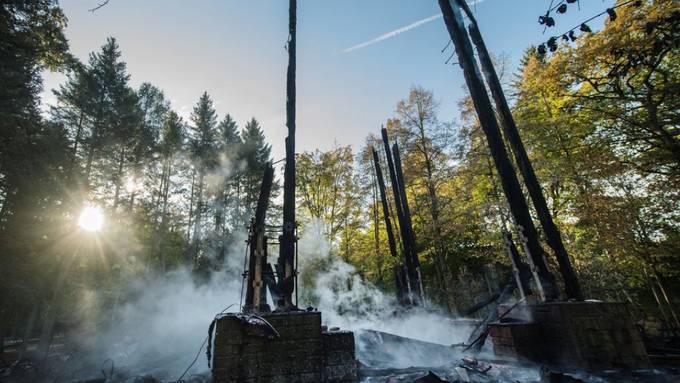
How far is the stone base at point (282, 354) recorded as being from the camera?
14.6 ft

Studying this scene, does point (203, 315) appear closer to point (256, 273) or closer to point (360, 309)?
point (360, 309)

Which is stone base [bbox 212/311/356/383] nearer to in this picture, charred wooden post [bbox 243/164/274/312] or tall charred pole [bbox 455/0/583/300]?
charred wooden post [bbox 243/164/274/312]

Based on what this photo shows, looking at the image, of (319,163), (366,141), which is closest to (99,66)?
(319,163)

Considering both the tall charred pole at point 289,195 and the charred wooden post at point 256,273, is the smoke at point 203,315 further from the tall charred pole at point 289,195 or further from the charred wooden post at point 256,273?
the charred wooden post at point 256,273

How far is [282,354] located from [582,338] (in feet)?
15.7

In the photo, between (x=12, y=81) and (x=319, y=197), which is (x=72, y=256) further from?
(x=319, y=197)

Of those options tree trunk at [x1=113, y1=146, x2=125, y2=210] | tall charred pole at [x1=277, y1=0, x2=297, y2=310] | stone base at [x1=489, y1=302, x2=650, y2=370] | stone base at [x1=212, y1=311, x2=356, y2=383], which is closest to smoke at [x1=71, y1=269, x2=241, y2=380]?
tall charred pole at [x1=277, y1=0, x2=297, y2=310]

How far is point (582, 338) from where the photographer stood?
15.3 ft

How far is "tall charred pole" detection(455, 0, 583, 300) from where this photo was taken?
18.9ft

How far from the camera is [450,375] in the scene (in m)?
4.69

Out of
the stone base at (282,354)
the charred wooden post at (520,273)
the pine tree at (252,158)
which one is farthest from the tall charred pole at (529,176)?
the pine tree at (252,158)

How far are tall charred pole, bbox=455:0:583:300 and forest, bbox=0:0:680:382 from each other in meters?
0.98

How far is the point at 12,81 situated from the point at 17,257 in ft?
23.1

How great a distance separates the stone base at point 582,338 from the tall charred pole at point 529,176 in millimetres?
873
